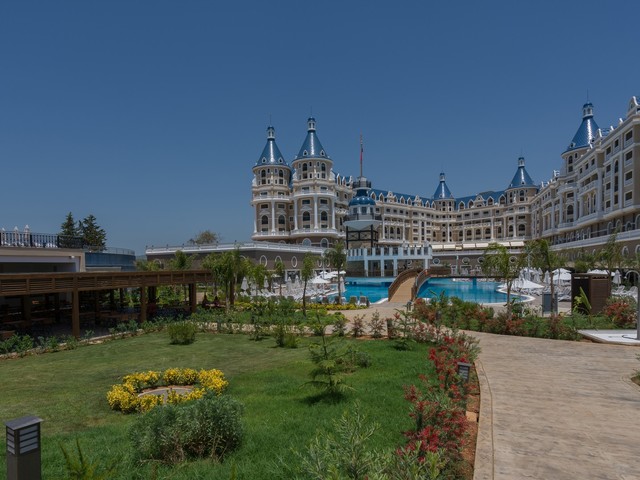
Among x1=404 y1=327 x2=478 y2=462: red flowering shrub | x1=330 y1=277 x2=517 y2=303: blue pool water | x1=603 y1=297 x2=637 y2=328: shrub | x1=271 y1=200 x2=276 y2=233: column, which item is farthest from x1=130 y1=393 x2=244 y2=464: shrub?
x1=271 y1=200 x2=276 y2=233: column

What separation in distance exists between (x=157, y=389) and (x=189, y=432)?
4085 mm

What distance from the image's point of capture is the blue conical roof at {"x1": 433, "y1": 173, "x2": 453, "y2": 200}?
308ft

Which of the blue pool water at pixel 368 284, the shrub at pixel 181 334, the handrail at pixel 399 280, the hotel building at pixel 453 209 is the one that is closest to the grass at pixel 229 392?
the shrub at pixel 181 334

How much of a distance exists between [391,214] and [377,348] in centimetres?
6992

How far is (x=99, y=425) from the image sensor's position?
6.63 metres

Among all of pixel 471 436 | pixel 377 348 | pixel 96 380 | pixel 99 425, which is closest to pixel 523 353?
pixel 377 348

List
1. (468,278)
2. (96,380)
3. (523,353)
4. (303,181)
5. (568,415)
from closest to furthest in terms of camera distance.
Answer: (568,415)
(96,380)
(523,353)
(468,278)
(303,181)

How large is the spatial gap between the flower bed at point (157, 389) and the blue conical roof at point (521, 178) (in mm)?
86957

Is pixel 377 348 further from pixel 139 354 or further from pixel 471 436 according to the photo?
pixel 139 354

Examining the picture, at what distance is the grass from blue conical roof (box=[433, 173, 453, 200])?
87.0 m

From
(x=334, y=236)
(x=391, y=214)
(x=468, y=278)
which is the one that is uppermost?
(x=391, y=214)

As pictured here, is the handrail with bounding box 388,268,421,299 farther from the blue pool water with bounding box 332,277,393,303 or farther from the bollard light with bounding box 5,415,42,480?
the bollard light with bounding box 5,415,42,480

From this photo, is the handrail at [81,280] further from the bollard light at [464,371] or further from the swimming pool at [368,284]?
the swimming pool at [368,284]

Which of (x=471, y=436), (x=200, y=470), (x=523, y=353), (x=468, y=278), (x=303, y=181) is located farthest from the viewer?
(x=303, y=181)
